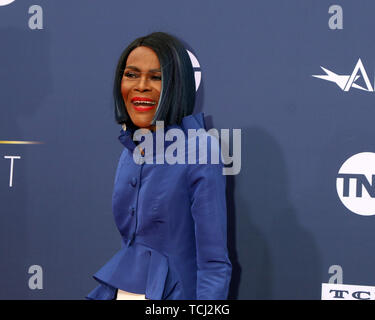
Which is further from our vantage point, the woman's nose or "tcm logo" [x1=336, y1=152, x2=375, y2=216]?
"tcm logo" [x1=336, y1=152, x2=375, y2=216]

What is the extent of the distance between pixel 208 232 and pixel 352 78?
74 centimetres

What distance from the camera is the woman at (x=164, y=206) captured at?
4.53ft

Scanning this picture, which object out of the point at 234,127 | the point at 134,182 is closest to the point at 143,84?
the point at 134,182

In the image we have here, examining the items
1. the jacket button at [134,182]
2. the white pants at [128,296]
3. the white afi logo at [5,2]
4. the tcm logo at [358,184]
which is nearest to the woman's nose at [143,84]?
the jacket button at [134,182]

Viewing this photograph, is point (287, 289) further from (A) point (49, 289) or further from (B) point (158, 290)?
(A) point (49, 289)

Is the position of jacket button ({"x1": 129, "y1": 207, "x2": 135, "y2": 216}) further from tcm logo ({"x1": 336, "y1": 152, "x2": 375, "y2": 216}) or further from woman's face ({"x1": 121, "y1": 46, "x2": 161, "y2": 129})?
tcm logo ({"x1": 336, "y1": 152, "x2": 375, "y2": 216})

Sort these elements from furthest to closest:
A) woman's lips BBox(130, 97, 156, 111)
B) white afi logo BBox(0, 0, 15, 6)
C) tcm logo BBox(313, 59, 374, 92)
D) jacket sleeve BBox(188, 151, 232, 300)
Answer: white afi logo BBox(0, 0, 15, 6) → tcm logo BBox(313, 59, 374, 92) → woman's lips BBox(130, 97, 156, 111) → jacket sleeve BBox(188, 151, 232, 300)

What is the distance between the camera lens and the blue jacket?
4.52ft

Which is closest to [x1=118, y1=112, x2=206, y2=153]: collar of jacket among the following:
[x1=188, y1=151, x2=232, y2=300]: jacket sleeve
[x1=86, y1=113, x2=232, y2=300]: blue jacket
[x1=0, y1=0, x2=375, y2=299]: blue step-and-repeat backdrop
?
[x1=86, y1=113, x2=232, y2=300]: blue jacket

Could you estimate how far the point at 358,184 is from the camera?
1.68 metres

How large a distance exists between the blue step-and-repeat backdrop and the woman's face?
1.14 feet

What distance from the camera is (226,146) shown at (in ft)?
Result: 5.84

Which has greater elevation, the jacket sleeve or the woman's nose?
the woman's nose

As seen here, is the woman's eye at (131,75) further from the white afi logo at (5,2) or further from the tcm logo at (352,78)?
the white afi logo at (5,2)
